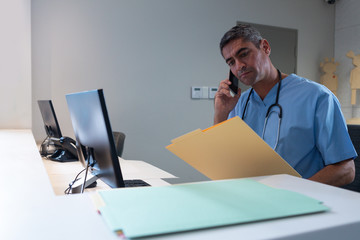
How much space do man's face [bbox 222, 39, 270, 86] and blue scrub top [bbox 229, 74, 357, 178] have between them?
0.13 metres

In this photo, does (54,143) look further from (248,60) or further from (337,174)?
(337,174)

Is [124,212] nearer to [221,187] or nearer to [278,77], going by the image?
[221,187]

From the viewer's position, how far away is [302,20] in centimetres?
412

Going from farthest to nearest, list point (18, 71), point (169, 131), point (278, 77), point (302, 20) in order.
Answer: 1. point (302, 20)
2. point (169, 131)
3. point (18, 71)
4. point (278, 77)

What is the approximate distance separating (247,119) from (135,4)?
81.6 inches

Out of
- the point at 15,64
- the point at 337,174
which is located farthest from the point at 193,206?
the point at 15,64

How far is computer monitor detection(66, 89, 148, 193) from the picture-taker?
87 centimetres

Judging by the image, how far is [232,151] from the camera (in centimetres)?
79

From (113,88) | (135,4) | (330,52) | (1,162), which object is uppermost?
(135,4)

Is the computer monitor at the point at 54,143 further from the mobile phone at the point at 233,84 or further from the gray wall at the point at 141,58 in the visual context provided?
the mobile phone at the point at 233,84

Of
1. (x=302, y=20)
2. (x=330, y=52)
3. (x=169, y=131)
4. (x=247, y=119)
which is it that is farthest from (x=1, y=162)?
(x=330, y=52)

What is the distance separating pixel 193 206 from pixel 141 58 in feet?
9.41

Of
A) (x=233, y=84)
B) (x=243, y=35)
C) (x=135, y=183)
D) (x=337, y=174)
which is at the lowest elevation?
(x=135, y=183)

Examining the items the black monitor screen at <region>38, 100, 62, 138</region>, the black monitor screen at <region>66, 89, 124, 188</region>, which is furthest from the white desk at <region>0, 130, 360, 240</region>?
the black monitor screen at <region>38, 100, 62, 138</region>
